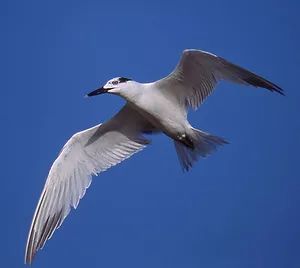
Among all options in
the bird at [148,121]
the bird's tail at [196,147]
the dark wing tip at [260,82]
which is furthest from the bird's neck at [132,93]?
the dark wing tip at [260,82]

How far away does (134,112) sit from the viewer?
2707mm

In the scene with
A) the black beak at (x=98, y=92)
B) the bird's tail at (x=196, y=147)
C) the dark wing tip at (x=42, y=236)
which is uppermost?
the black beak at (x=98, y=92)

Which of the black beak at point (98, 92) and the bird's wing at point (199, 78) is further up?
the black beak at point (98, 92)

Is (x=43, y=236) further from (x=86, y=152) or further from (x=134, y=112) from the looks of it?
(x=134, y=112)

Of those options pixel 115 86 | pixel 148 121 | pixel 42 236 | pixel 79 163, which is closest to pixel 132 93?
pixel 115 86

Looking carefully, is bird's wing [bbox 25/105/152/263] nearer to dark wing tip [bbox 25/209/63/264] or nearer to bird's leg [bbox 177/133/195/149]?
dark wing tip [bbox 25/209/63/264]

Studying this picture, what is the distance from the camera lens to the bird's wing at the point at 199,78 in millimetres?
2389

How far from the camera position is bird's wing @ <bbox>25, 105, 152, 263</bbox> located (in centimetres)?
248

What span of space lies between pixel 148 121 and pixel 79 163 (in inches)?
14.8

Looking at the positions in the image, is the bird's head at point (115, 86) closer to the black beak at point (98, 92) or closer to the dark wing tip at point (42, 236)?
the black beak at point (98, 92)

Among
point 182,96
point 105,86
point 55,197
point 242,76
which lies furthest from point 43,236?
point 242,76

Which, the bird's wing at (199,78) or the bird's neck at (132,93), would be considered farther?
the bird's neck at (132,93)

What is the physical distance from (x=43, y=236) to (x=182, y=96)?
2.79 ft

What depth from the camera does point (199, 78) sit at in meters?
2.52
